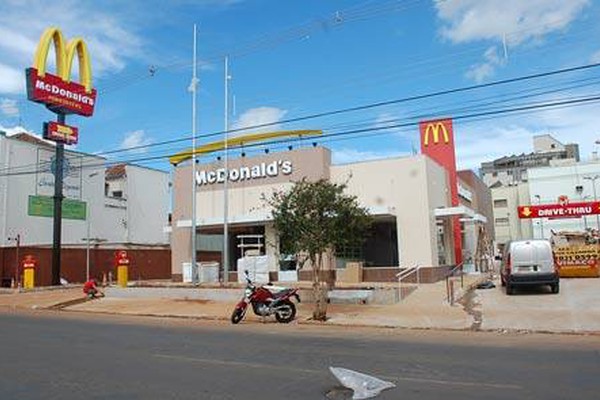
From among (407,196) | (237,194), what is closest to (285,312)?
(407,196)

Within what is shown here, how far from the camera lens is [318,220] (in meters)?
20.1

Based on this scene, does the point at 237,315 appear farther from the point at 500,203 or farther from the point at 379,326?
the point at 500,203

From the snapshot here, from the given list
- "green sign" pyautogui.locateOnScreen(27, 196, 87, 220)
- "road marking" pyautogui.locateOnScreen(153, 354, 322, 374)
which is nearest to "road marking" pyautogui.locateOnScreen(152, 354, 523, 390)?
"road marking" pyautogui.locateOnScreen(153, 354, 322, 374)

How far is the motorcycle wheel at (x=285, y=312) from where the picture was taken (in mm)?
19484

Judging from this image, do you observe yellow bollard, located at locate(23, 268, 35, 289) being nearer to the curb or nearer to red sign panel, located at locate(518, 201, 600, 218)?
the curb

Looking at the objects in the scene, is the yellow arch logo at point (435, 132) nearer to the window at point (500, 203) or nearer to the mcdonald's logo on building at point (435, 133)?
the mcdonald's logo on building at point (435, 133)

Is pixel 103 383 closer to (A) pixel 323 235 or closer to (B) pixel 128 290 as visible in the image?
(A) pixel 323 235

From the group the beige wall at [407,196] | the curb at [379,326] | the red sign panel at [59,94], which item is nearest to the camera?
the curb at [379,326]

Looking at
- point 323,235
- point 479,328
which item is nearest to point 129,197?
point 323,235

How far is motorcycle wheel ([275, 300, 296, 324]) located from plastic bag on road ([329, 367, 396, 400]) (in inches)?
388

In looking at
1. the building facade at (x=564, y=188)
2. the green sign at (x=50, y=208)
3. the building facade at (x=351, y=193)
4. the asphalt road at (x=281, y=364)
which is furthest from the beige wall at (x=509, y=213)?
the asphalt road at (x=281, y=364)

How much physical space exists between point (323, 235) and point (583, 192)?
6740 centimetres

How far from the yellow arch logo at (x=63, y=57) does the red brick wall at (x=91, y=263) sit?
1063 cm

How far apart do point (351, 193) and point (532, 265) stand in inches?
452
